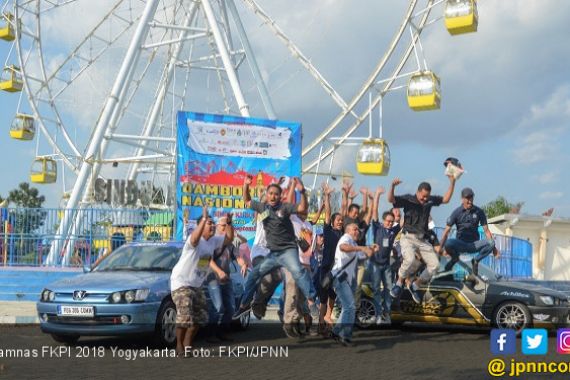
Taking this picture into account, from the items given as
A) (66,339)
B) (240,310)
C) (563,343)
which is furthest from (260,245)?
(563,343)

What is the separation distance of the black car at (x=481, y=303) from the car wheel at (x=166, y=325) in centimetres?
348

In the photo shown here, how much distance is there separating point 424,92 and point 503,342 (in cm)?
1057

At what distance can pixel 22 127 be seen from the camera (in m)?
28.2

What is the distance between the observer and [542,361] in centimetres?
852

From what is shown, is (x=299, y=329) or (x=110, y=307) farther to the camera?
(x=299, y=329)

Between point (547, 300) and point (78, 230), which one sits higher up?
point (78, 230)

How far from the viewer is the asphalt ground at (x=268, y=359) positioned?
7535mm

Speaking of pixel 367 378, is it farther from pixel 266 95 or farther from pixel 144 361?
pixel 266 95

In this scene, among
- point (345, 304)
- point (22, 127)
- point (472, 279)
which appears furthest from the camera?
point (22, 127)

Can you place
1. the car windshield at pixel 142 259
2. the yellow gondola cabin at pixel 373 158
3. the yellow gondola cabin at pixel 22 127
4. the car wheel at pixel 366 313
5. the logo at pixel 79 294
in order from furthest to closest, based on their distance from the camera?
the yellow gondola cabin at pixel 22 127, the yellow gondola cabin at pixel 373 158, the car wheel at pixel 366 313, the car windshield at pixel 142 259, the logo at pixel 79 294

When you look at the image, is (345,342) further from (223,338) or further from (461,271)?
(461,271)

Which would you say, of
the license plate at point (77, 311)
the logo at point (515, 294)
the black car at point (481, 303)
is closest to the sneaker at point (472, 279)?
the black car at point (481, 303)

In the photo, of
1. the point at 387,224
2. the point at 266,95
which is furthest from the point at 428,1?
the point at 387,224

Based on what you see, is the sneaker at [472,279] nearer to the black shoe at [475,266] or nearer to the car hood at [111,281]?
the black shoe at [475,266]
